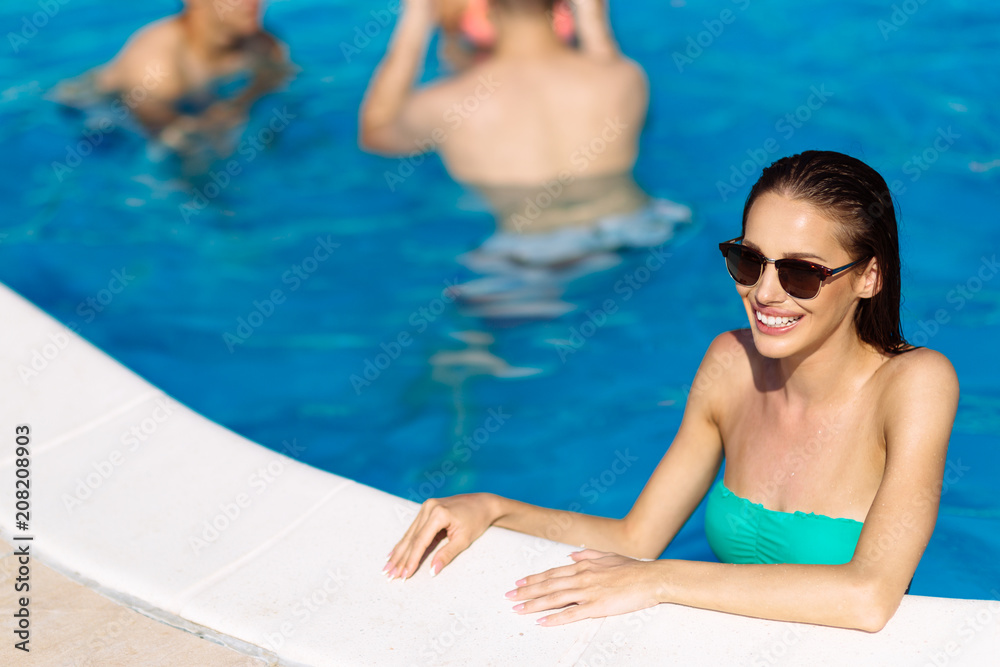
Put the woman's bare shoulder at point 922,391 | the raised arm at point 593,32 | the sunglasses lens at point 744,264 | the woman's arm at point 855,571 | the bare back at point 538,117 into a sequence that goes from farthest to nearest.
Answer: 1. the raised arm at point 593,32
2. the bare back at point 538,117
3. the sunglasses lens at point 744,264
4. the woman's bare shoulder at point 922,391
5. the woman's arm at point 855,571

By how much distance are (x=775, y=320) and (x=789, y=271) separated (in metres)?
0.13

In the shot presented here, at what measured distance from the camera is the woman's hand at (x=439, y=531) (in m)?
2.40

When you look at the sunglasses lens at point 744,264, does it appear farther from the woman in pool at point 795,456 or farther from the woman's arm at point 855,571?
the woman's arm at point 855,571

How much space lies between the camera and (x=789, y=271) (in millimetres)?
2242

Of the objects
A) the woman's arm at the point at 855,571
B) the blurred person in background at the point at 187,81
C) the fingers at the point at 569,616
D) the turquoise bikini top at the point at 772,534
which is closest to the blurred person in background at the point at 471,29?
the blurred person in background at the point at 187,81

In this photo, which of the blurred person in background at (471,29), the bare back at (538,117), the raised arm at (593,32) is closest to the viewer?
the bare back at (538,117)

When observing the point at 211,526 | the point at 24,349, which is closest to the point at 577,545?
the point at 211,526

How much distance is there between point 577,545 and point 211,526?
2.92 feet

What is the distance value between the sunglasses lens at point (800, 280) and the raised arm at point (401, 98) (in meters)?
2.80

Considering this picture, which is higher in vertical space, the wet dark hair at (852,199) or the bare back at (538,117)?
the wet dark hair at (852,199)

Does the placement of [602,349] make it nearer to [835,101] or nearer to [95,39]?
[835,101]

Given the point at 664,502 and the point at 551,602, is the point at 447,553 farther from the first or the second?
the point at 664,502

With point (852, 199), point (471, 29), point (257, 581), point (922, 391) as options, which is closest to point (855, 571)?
point (922, 391)

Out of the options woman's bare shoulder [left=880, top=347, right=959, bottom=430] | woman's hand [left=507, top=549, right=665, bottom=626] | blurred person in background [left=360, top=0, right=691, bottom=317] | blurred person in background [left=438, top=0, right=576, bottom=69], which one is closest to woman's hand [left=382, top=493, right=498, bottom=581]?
woman's hand [left=507, top=549, right=665, bottom=626]
